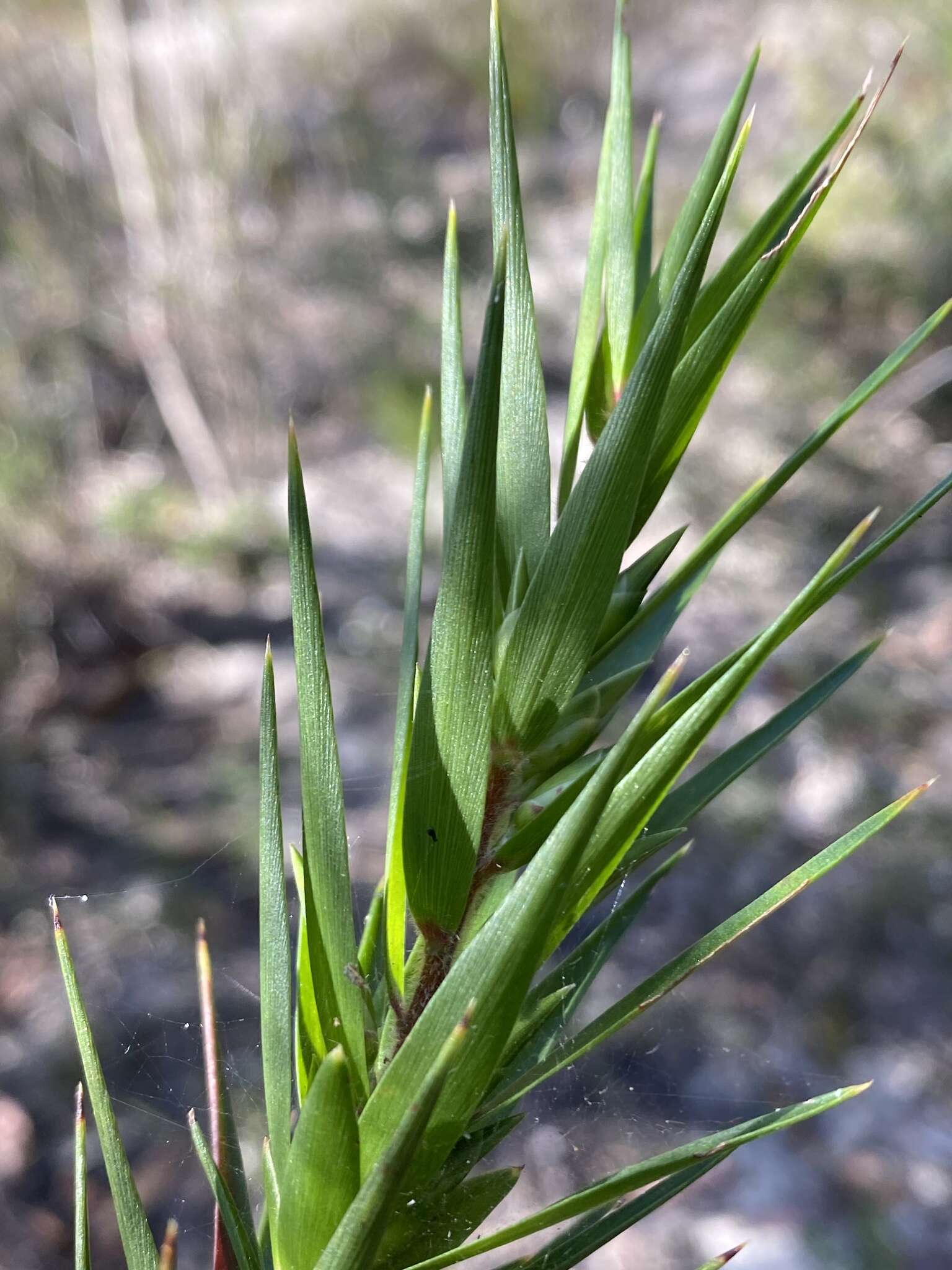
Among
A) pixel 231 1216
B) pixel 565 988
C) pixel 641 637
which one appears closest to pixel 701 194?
pixel 641 637

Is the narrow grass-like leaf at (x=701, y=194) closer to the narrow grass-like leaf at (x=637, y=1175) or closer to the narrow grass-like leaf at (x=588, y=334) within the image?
the narrow grass-like leaf at (x=588, y=334)

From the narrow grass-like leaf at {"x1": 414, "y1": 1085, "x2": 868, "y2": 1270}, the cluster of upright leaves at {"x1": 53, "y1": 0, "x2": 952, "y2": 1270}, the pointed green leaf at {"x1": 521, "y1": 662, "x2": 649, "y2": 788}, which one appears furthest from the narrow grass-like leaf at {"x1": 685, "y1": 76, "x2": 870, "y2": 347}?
the narrow grass-like leaf at {"x1": 414, "y1": 1085, "x2": 868, "y2": 1270}

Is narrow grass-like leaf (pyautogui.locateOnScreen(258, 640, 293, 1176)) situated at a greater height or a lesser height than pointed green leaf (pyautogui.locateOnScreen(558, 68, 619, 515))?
lesser

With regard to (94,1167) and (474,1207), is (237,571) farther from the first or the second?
(474,1207)

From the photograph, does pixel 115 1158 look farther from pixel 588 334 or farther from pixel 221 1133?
pixel 588 334

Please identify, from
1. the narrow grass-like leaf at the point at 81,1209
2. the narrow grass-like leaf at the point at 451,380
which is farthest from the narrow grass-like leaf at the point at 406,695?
the narrow grass-like leaf at the point at 81,1209

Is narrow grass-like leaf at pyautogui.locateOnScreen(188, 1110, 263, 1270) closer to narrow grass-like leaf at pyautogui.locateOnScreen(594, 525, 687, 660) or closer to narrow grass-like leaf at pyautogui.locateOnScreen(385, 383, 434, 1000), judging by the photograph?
narrow grass-like leaf at pyautogui.locateOnScreen(385, 383, 434, 1000)

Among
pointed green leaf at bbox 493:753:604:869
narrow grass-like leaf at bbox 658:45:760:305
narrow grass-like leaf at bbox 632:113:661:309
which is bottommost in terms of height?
pointed green leaf at bbox 493:753:604:869
